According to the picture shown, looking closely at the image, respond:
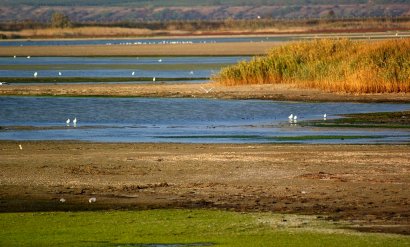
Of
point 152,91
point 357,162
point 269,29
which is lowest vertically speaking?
point 269,29

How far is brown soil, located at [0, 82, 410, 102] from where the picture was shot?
42.1 m

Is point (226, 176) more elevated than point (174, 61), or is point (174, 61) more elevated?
point (226, 176)

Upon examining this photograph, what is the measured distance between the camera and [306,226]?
1570 cm

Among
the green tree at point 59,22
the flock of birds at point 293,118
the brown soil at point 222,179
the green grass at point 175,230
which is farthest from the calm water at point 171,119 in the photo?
the green tree at point 59,22

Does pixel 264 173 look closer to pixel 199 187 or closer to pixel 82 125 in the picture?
pixel 199 187

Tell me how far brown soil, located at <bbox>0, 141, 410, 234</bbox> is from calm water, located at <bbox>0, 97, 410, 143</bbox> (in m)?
3.22

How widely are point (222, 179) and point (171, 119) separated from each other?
1567 cm

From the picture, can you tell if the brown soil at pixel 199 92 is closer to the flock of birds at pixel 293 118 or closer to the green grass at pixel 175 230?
the flock of birds at pixel 293 118

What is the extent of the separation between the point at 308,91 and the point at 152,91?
6.43 meters

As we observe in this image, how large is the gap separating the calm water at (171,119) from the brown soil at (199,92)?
5.57ft

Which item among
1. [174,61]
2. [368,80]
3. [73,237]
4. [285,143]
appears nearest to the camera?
[73,237]

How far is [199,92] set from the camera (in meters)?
46.2

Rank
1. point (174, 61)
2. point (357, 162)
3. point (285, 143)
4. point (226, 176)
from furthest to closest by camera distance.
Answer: point (174, 61), point (285, 143), point (357, 162), point (226, 176)

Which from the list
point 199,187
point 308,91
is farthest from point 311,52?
point 199,187
